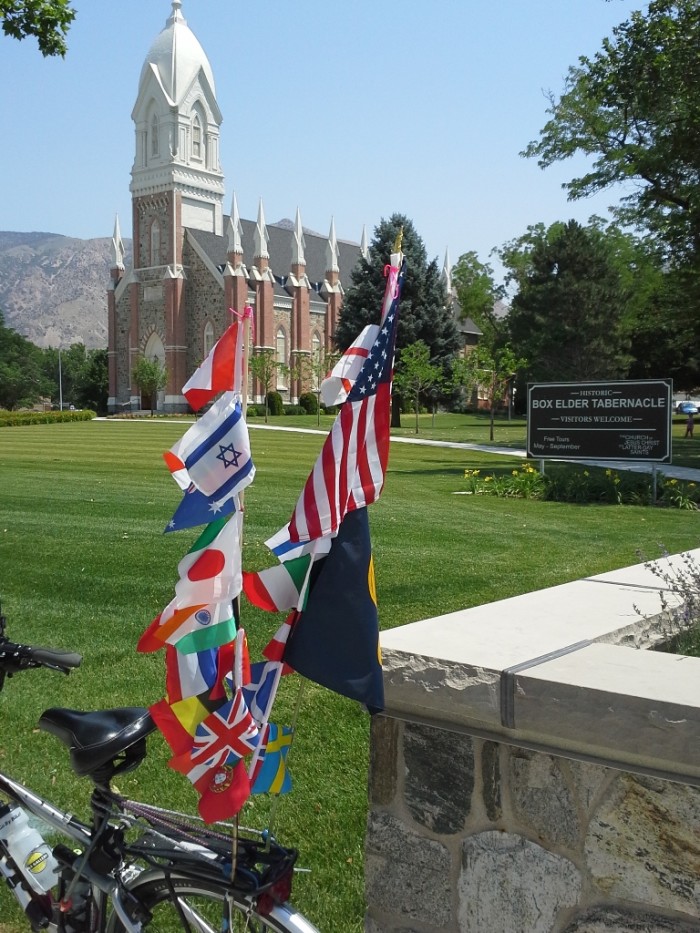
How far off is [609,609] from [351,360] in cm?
166

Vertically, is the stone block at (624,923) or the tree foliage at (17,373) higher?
the tree foliage at (17,373)

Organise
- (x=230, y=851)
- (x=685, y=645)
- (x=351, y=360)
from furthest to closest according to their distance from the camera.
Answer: (x=685, y=645) → (x=351, y=360) → (x=230, y=851)

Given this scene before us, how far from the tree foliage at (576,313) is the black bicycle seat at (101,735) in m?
53.1

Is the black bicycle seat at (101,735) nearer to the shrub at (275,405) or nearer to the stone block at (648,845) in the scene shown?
the stone block at (648,845)

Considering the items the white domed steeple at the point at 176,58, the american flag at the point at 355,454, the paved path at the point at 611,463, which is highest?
the white domed steeple at the point at 176,58

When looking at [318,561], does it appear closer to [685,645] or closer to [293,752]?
[685,645]

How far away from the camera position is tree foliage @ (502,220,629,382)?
53.9 meters

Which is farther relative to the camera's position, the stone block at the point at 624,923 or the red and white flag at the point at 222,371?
the stone block at the point at 624,923

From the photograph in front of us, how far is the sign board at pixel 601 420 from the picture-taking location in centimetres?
1549

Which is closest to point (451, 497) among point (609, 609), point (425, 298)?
point (609, 609)

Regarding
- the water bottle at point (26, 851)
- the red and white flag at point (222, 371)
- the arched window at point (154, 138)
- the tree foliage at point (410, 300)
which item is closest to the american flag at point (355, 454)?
the red and white flag at point (222, 371)

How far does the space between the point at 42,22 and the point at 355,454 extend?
11.0 metres

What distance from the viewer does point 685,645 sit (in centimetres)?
362

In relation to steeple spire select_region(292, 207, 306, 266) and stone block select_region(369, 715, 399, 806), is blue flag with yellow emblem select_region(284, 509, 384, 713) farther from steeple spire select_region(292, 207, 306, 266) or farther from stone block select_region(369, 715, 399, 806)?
steeple spire select_region(292, 207, 306, 266)
